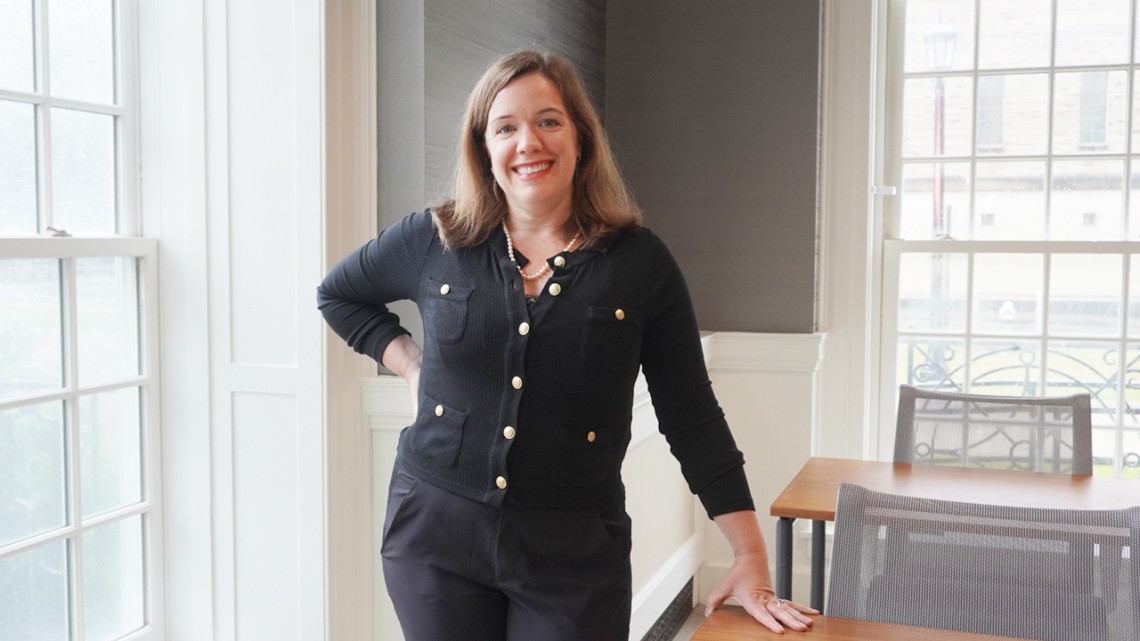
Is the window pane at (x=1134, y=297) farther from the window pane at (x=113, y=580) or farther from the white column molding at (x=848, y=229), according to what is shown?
the window pane at (x=113, y=580)

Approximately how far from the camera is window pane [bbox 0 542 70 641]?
212 cm

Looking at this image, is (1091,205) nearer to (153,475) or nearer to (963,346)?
(963,346)

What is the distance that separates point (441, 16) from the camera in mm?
2584

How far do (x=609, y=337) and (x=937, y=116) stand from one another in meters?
2.76

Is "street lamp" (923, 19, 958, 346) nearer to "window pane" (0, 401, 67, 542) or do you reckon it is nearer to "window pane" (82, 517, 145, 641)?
"window pane" (82, 517, 145, 641)

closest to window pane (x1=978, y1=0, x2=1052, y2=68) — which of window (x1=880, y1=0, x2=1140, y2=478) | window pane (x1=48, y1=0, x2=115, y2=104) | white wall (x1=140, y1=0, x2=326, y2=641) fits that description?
window (x1=880, y1=0, x2=1140, y2=478)

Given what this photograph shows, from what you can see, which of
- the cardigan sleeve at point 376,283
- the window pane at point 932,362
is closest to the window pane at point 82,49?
the cardigan sleeve at point 376,283

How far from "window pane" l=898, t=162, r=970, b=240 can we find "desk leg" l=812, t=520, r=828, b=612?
179 cm

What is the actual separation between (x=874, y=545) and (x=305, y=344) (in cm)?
124

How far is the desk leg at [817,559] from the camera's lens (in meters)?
2.54

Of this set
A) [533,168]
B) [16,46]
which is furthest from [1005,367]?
[16,46]

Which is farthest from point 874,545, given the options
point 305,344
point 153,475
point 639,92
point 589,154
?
point 639,92

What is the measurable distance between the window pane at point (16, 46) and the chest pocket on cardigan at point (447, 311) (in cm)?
→ 101

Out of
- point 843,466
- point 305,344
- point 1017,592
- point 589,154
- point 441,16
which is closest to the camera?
point 1017,592
